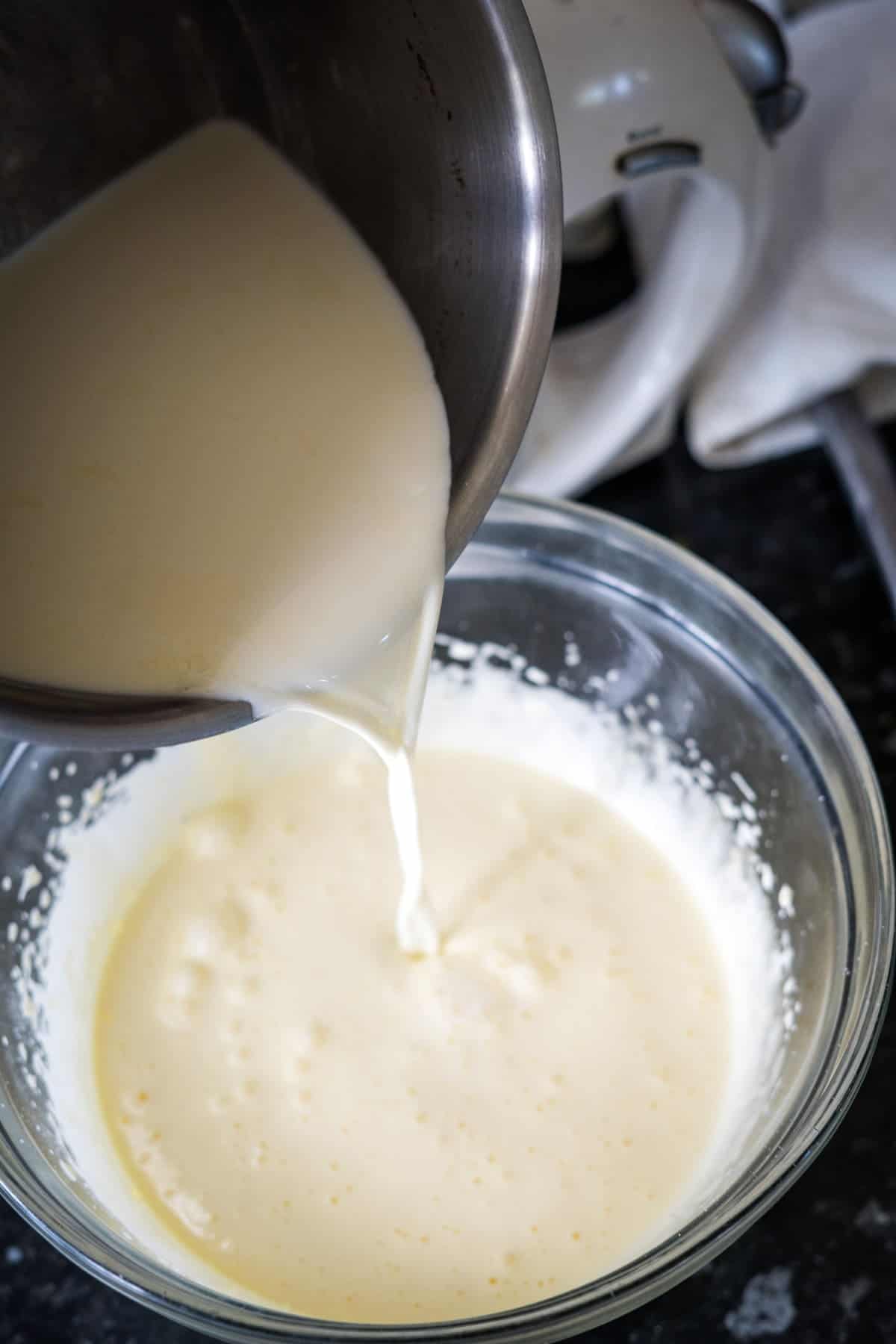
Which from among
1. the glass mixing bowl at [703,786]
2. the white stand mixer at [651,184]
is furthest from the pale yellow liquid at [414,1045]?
the white stand mixer at [651,184]

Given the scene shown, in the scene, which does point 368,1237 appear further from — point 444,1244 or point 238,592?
point 238,592

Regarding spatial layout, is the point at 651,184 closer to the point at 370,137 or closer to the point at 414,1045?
the point at 370,137

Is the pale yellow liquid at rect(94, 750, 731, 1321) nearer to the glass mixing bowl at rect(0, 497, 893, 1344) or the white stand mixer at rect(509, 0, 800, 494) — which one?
the glass mixing bowl at rect(0, 497, 893, 1344)

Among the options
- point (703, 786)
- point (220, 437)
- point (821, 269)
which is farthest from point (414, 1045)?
point (821, 269)

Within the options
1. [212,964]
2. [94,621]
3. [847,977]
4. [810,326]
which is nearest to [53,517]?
[94,621]

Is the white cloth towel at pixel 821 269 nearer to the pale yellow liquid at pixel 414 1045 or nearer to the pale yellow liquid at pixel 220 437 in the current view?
the pale yellow liquid at pixel 414 1045

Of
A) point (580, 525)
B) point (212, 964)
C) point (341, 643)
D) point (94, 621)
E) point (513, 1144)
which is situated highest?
point (94, 621)
